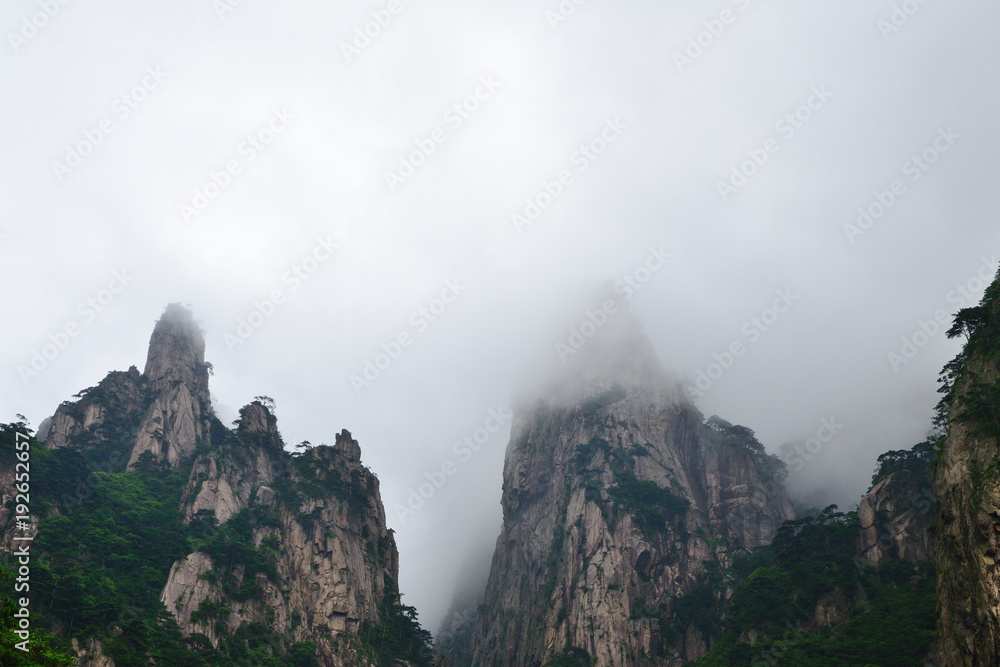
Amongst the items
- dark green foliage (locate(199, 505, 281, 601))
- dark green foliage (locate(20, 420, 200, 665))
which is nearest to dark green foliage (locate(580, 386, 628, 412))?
dark green foliage (locate(199, 505, 281, 601))

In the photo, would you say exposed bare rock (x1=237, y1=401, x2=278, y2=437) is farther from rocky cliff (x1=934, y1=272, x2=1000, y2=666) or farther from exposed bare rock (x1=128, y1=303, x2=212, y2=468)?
rocky cliff (x1=934, y1=272, x2=1000, y2=666)

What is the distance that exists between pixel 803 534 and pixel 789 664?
26.3 meters

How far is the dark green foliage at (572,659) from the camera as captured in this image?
106 m

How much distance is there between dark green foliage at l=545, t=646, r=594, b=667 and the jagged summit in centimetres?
7679

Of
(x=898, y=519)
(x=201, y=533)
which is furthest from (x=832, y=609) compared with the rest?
(x=201, y=533)

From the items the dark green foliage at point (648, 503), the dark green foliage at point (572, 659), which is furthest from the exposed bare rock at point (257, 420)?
the dark green foliage at point (648, 503)

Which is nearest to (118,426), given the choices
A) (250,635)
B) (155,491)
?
(155,491)

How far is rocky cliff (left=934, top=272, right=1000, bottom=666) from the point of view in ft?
140

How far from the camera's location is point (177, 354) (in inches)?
5094

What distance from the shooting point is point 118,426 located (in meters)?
114

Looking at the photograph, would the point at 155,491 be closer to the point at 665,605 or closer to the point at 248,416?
the point at 248,416

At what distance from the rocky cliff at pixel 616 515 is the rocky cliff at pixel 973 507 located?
6579 centimetres

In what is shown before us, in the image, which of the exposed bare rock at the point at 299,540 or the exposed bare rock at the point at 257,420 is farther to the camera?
the exposed bare rock at the point at 257,420

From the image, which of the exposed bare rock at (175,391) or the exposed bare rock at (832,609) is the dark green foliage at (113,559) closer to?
the exposed bare rock at (175,391)
